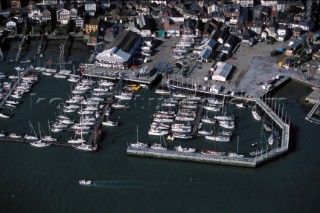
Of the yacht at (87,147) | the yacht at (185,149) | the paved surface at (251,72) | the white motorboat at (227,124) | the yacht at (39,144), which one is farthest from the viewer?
the paved surface at (251,72)

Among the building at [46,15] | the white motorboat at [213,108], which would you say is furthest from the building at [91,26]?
the white motorboat at [213,108]

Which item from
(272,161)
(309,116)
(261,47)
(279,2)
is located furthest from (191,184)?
(279,2)

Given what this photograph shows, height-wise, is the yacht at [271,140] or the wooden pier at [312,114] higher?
the wooden pier at [312,114]

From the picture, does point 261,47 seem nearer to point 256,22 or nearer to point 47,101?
point 256,22

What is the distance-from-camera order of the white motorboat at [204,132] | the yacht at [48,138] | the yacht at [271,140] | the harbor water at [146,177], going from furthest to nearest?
the white motorboat at [204,132]
the yacht at [48,138]
the yacht at [271,140]
the harbor water at [146,177]

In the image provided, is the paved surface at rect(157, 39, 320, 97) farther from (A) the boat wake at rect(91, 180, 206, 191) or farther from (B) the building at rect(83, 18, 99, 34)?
(A) the boat wake at rect(91, 180, 206, 191)

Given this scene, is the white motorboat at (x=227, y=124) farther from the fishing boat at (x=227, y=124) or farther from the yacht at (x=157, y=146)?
the yacht at (x=157, y=146)

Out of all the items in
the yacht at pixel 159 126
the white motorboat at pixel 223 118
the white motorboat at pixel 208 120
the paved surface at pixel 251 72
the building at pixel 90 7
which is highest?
the building at pixel 90 7

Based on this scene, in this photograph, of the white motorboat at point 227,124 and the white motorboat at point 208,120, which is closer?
the white motorboat at point 227,124
